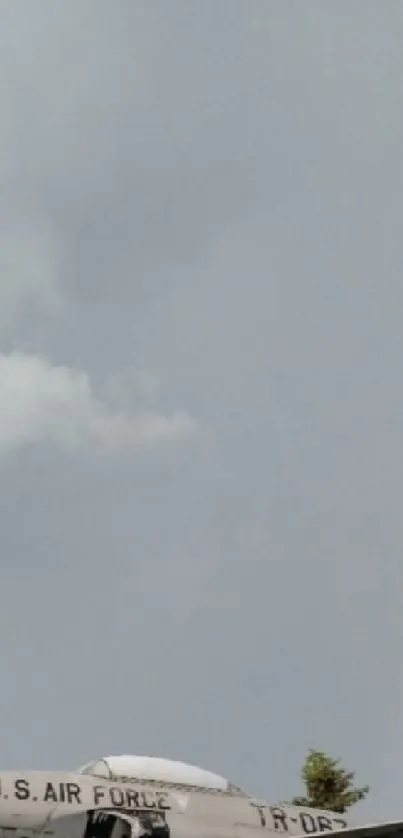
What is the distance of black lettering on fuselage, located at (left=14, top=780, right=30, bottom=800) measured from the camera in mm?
20453

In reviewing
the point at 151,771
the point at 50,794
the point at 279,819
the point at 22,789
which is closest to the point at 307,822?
the point at 279,819

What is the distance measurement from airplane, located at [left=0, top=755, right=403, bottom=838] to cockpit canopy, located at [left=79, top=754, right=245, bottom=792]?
0.07ft

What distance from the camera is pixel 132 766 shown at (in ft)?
72.9

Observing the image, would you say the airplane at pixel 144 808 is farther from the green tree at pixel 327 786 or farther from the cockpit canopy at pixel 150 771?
the green tree at pixel 327 786

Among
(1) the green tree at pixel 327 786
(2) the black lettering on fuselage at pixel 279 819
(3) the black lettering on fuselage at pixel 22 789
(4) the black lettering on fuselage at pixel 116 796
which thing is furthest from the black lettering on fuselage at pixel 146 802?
(1) the green tree at pixel 327 786

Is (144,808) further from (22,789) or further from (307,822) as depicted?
(307,822)

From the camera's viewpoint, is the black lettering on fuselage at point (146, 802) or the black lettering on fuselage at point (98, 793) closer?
the black lettering on fuselage at point (98, 793)

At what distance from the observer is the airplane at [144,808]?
2028 cm

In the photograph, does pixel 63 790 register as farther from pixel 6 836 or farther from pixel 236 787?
pixel 236 787

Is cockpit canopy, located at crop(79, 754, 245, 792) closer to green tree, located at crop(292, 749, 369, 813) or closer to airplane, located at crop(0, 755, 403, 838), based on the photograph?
airplane, located at crop(0, 755, 403, 838)

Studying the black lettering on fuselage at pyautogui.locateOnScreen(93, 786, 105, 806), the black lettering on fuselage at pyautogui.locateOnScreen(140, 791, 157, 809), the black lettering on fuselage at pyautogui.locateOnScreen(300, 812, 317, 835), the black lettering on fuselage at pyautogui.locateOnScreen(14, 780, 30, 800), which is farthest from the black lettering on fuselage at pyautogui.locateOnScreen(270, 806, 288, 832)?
the black lettering on fuselage at pyautogui.locateOnScreen(14, 780, 30, 800)

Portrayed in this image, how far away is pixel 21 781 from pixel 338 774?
27.2 metres

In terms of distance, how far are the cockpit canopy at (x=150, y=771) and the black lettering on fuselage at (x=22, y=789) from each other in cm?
165

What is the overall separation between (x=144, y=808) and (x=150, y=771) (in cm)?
125
